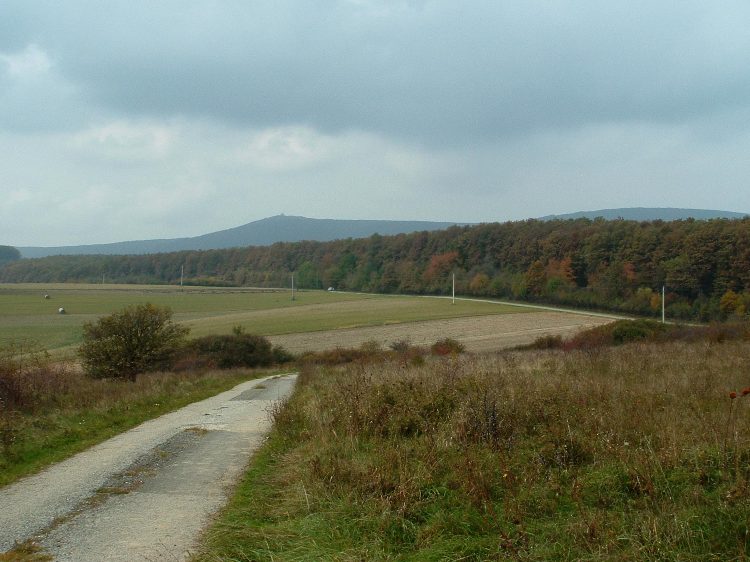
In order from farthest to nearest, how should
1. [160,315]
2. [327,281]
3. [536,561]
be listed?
[327,281]
[160,315]
[536,561]

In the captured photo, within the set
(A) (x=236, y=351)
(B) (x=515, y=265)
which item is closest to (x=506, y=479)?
(A) (x=236, y=351)

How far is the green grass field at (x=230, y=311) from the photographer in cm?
6488

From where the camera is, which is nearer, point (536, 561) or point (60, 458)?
point (536, 561)

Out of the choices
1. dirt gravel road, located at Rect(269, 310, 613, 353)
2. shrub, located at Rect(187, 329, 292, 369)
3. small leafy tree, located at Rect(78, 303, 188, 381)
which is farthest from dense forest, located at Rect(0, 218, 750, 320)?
small leafy tree, located at Rect(78, 303, 188, 381)

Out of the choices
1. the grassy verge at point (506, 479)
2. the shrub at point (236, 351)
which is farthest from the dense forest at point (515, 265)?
the grassy verge at point (506, 479)

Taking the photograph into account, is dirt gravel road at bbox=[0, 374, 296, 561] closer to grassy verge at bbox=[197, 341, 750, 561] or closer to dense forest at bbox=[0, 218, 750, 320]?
grassy verge at bbox=[197, 341, 750, 561]

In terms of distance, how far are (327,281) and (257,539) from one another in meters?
134

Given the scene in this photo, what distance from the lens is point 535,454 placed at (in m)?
7.00

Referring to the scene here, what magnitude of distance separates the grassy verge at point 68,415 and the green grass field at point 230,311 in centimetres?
3472

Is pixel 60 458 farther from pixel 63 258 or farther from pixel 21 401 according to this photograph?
pixel 63 258

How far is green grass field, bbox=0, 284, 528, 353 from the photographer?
64.9m

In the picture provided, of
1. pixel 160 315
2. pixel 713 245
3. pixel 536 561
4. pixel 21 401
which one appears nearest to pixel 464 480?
pixel 536 561

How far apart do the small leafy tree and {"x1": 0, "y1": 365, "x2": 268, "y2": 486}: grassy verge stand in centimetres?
930

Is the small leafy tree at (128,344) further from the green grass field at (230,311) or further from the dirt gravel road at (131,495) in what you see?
the dirt gravel road at (131,495)
